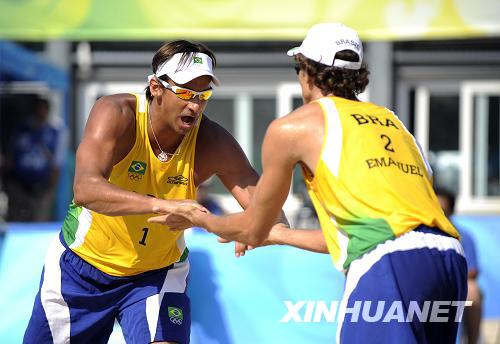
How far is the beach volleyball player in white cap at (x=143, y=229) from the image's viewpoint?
3.59 metres

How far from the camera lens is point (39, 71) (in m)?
9.70

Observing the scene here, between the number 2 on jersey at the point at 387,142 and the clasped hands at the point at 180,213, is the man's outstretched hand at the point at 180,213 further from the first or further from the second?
the number 2 on jersey at the point at 387,142

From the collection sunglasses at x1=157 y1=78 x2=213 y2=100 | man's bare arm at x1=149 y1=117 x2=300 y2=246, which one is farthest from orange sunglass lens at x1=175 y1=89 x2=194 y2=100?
man's bare arm at x1=149 y1=117 x2=300 y2=246

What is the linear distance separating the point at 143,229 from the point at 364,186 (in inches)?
54.9

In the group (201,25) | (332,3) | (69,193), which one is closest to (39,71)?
(69,193)

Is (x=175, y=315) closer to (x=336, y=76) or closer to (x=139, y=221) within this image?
(x=139, y=221)

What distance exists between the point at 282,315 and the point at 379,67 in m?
6.75

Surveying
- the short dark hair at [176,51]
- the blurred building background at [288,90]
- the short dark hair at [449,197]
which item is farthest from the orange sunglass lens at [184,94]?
the blurred building background at [288,90]

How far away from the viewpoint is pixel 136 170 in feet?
11.8

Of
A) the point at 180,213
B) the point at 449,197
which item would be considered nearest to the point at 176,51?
the point at 180,213

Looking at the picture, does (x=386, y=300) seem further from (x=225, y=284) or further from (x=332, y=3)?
(x=332, y=3)

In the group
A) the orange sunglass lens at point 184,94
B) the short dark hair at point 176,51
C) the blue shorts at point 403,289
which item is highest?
the short dark hair at point 176,51

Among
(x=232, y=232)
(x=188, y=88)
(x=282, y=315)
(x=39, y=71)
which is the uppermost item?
A: (x=39, y=71)

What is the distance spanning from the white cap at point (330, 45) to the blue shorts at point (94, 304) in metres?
1.45
